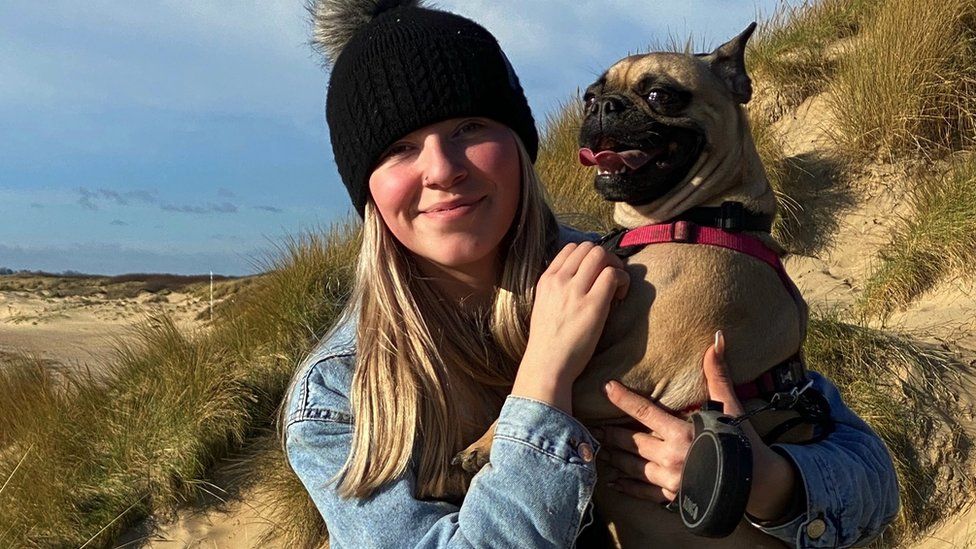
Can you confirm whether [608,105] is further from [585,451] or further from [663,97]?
[585,451]

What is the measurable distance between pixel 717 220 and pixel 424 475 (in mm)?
1005

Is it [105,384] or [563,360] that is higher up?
[563,360]

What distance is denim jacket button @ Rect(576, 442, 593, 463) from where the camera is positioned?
6.04ft

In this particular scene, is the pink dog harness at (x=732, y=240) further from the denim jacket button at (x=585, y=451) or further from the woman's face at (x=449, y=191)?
the denim jacket button at (x=585, y=451)

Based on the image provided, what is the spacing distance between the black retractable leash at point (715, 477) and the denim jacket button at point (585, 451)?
0.66 feet

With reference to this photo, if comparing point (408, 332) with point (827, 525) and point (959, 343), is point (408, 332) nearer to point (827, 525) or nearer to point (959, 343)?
point (827, 525)

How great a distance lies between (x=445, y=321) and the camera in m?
2.30

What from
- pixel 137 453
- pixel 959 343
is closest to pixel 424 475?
pixel 137 453

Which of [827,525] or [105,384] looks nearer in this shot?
[827,525]

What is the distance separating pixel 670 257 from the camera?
2119 mm

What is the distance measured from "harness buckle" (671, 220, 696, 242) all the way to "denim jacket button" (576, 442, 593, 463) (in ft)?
2.01

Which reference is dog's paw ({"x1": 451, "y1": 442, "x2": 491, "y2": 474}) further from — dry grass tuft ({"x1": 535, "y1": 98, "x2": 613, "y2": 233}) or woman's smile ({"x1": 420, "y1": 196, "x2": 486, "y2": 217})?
dry grass tuft ({"x1": 535, "y1": 98, "x2": 613, "y2": 233})

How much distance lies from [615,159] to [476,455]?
931 mm

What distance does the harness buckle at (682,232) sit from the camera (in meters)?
2.16
